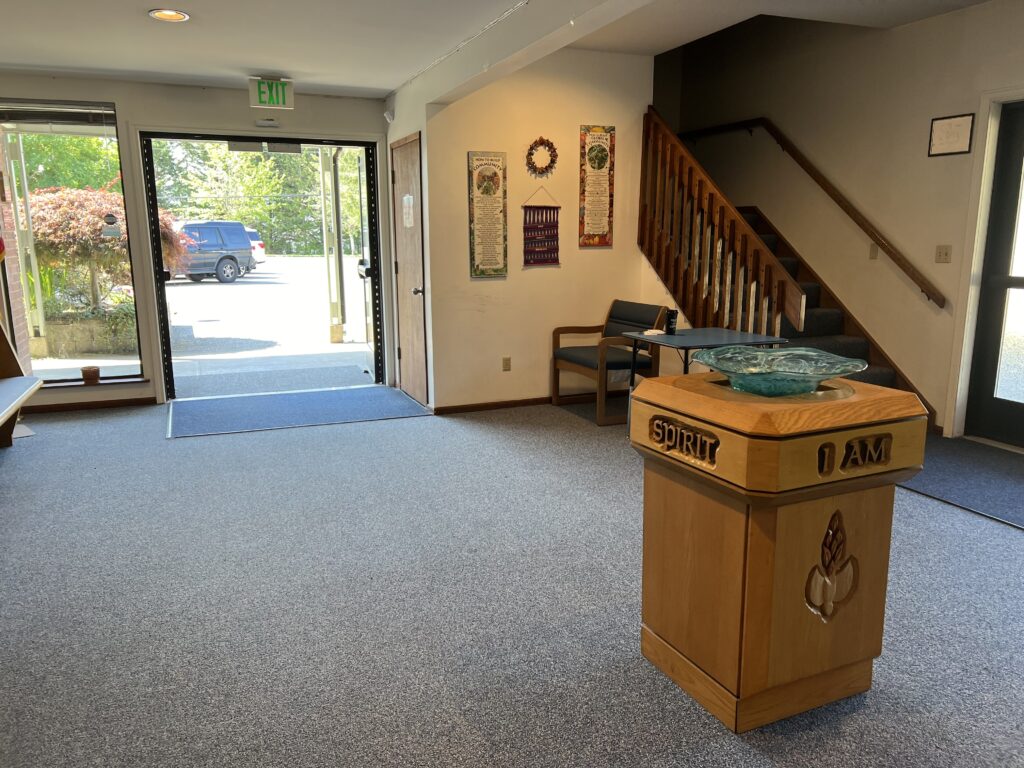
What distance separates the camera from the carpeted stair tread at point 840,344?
5.09 meters

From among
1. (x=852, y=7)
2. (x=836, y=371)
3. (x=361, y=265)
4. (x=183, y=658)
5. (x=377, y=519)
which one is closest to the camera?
(x=836, y=371)

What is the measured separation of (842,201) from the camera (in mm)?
5336

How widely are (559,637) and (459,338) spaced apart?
3.41 meters

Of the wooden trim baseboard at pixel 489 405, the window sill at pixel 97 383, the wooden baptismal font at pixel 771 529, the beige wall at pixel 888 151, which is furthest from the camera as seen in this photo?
the window sill at pixel 97 383

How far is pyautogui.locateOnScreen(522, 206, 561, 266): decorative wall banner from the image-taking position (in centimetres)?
563

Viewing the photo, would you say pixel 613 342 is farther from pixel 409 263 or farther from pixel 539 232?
pixel 409 263

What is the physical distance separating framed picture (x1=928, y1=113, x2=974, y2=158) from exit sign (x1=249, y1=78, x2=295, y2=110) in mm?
4539

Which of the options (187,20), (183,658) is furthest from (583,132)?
(183,658)

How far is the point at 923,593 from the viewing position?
2768 mm

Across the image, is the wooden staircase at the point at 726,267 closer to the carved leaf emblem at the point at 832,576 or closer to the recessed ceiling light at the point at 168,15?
the carved leaf emblem at the point at 832,576

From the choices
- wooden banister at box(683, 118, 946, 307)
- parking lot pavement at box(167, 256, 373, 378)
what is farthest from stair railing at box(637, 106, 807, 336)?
parking lot pavement at box(167, 256, 373, 378)

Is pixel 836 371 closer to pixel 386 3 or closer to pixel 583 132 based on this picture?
pixel 386 3

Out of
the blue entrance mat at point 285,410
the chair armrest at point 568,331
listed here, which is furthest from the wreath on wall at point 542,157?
the blue entrance mat at point 285,410

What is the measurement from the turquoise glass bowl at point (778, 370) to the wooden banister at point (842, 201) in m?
3.44
